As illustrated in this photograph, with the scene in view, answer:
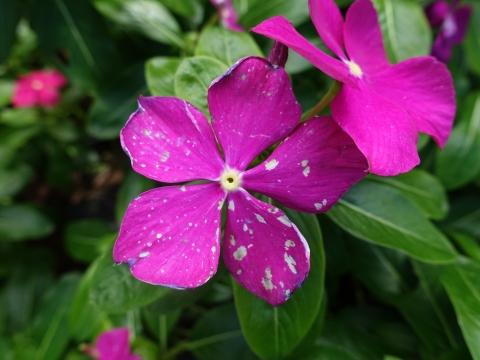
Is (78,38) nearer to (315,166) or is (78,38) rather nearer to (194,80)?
(194,80)

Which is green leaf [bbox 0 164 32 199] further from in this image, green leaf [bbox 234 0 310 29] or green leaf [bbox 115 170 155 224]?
green leaf [bbox 234 0 310 29]

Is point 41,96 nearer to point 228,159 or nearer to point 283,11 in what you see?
point 283,11

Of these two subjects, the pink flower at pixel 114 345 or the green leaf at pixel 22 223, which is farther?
the green leaf at pixel 22 223

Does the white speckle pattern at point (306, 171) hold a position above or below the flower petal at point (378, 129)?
below

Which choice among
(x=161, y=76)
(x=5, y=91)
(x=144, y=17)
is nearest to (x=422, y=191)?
(x=161, y=76)

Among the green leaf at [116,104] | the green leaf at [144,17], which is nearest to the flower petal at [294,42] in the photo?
the green leaf at [144,17]

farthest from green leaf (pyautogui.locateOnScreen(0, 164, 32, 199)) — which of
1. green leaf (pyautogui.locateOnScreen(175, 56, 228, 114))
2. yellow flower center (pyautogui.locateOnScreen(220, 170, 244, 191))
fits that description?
yellow flower center (pyautogui.locateOnScreen(220, 170, 244, 191))

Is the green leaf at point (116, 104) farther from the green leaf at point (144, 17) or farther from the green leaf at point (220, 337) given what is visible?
the green leaf at point (220, 337)
